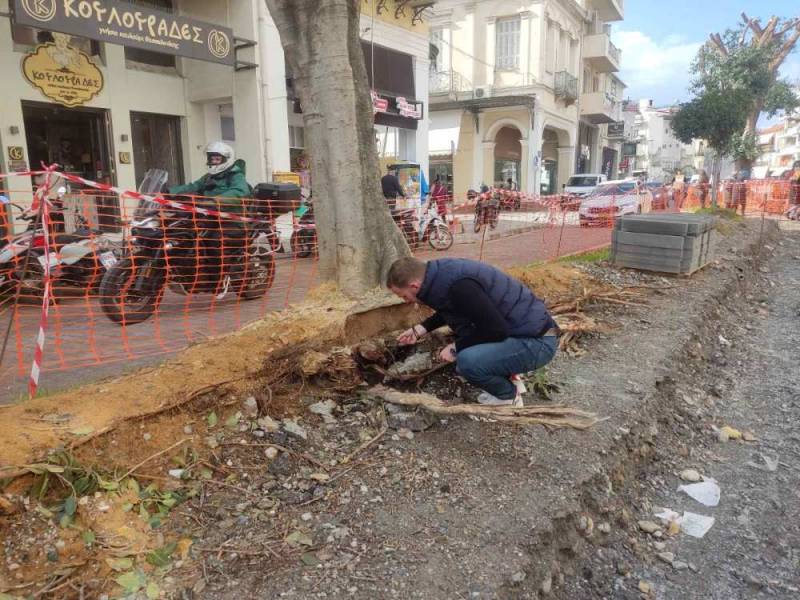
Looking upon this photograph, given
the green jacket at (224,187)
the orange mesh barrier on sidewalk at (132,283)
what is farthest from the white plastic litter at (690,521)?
the green jacket at (224,187)

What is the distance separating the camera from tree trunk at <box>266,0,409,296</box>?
13.2 ft

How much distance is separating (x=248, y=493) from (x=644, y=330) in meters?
4.50

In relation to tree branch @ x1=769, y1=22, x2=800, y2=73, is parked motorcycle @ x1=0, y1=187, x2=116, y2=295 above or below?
below

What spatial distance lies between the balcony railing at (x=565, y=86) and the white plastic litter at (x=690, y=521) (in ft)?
83.7

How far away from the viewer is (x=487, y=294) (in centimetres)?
331

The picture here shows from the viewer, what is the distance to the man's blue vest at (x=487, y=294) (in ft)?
10.7

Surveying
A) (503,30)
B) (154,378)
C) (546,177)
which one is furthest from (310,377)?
(546,177)

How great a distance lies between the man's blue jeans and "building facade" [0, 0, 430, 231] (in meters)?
7.58

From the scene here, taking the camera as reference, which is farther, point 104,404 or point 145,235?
point 145,235

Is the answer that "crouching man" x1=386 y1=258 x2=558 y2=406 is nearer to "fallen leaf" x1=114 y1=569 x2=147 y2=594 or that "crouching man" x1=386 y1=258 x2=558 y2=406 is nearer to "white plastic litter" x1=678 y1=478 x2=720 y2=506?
"white plastic litter" x1=678 y1=478 x2=720 y2=506

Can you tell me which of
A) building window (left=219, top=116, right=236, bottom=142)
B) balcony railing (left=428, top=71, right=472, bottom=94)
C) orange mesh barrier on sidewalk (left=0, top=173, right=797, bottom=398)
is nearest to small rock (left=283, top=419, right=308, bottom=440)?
orange mesh barrier on sidewalk (left=0, top=173, right=797, bottom=398)

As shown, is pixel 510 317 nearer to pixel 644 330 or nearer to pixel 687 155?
pixel 644 330

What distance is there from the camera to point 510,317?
3424 mm

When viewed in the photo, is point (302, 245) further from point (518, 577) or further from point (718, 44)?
point (718, 44)
